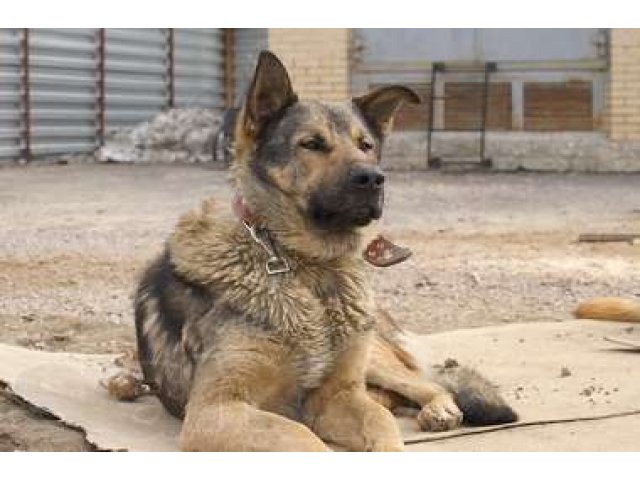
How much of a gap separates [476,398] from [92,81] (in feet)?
52.7

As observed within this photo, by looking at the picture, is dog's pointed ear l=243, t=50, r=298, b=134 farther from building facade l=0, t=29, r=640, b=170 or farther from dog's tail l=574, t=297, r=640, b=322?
building facade l=0, t=29, r=640, b=170

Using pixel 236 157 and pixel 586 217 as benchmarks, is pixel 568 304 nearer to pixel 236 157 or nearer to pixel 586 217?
pixel 236 157

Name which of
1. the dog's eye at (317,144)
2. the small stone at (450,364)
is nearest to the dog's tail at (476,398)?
the small stone at (450,364)

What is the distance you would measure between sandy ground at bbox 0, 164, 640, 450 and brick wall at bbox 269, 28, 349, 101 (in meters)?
1.72

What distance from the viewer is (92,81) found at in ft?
64.9

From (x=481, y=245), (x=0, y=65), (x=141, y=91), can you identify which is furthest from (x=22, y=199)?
(x=141, y=91)

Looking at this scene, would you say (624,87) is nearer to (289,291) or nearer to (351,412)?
(289,291)

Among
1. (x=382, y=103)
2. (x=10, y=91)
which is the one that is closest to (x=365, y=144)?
(x=382, y=103)

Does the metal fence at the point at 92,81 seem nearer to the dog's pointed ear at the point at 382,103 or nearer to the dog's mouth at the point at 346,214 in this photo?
the dog's pointed ear at the point at 382,103

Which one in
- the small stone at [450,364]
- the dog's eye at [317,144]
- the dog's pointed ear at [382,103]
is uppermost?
the dog's pointed ear at [382,103]

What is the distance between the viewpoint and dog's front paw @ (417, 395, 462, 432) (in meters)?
4.45

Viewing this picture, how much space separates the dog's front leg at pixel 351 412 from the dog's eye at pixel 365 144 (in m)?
0.68

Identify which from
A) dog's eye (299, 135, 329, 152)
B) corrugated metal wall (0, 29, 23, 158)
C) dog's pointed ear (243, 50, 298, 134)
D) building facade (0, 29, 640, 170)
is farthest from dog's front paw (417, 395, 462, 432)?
corrugated metal wall (0, 29, 23, 158)

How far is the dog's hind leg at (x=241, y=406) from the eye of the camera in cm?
385
